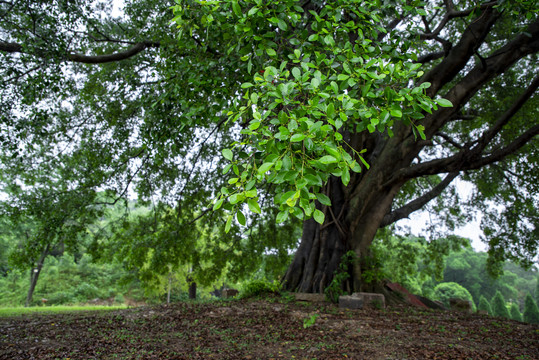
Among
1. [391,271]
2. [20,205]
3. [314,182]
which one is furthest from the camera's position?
[391,271]

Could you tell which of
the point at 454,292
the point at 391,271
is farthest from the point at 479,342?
the point at 454,292

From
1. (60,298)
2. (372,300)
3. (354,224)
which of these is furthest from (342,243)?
(60,298)

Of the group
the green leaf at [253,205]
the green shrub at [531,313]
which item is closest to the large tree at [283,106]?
the green leaf at [253,205]

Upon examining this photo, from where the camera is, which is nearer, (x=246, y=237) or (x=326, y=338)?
(x=326, y=338)

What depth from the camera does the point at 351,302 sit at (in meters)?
6.11

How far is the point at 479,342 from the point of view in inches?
164

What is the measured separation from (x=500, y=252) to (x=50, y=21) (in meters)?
13.0

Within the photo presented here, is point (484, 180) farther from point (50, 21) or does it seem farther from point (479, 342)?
point (50, 21)

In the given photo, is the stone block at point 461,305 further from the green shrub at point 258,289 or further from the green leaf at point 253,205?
the green leaf at point 253,205

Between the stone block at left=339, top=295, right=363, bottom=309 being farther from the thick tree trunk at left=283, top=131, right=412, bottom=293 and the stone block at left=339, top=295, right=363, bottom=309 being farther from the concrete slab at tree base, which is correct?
the thick tree trunk at left=283, top=131, right=412, bottom=293

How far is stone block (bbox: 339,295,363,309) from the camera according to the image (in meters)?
6.08

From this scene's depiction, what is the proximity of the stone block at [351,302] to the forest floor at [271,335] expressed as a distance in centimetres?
20

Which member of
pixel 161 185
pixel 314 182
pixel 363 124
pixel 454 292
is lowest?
pixel 454 292

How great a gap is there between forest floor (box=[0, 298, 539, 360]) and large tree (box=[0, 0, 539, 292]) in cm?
144
